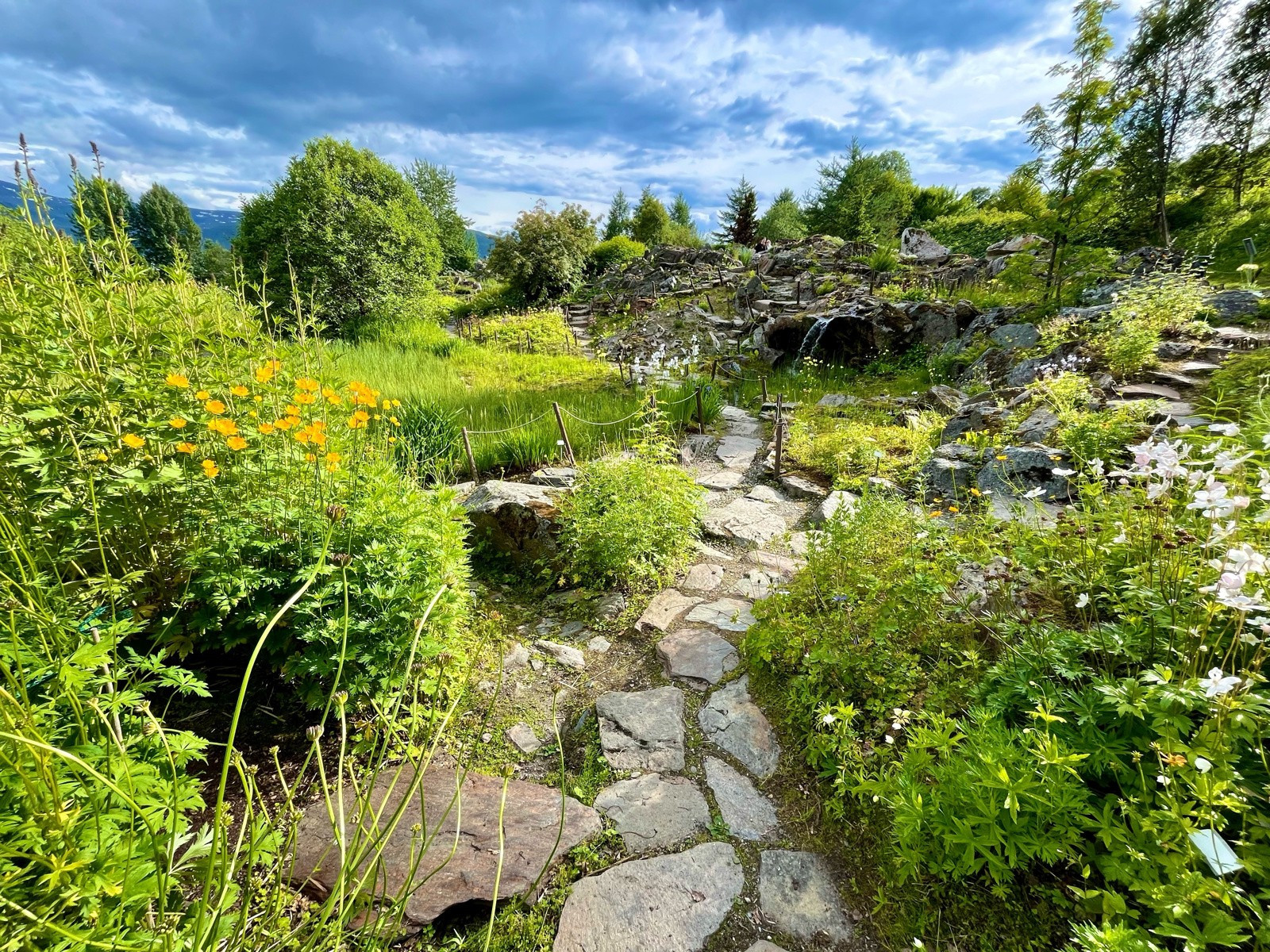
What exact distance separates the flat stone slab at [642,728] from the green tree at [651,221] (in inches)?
991

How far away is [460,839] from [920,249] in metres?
18.5

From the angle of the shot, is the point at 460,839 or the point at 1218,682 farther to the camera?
the point at 460,839

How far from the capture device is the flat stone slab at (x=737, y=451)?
221 inches

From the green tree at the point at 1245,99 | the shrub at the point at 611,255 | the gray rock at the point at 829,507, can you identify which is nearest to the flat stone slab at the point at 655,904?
the gray rock at the point at 829,507

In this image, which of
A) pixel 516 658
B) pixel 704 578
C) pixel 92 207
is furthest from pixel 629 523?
pixel 92 207

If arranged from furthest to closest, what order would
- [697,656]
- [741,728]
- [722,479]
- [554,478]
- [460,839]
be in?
[722,479]
[554,478]
[697,656]
[741,728]
[460,839]

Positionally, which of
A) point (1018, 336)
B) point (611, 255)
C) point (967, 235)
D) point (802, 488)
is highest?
point (611, 255)

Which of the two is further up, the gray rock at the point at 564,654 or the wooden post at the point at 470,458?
the wooden post at the point at 470,458

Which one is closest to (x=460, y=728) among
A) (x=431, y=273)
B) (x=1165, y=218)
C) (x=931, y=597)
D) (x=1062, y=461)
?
(x=931, y=597)

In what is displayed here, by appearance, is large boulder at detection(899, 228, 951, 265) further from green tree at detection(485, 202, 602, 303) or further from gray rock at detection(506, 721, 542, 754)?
gray rock at detection(506, 721, 542, 754)

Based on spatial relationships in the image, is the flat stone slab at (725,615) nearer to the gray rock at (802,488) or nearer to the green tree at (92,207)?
the gray rock at (802,488)

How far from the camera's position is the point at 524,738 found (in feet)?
7.82

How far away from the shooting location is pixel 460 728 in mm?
2344

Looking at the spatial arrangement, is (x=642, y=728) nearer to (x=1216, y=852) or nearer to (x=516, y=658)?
(x=516, y=658)
